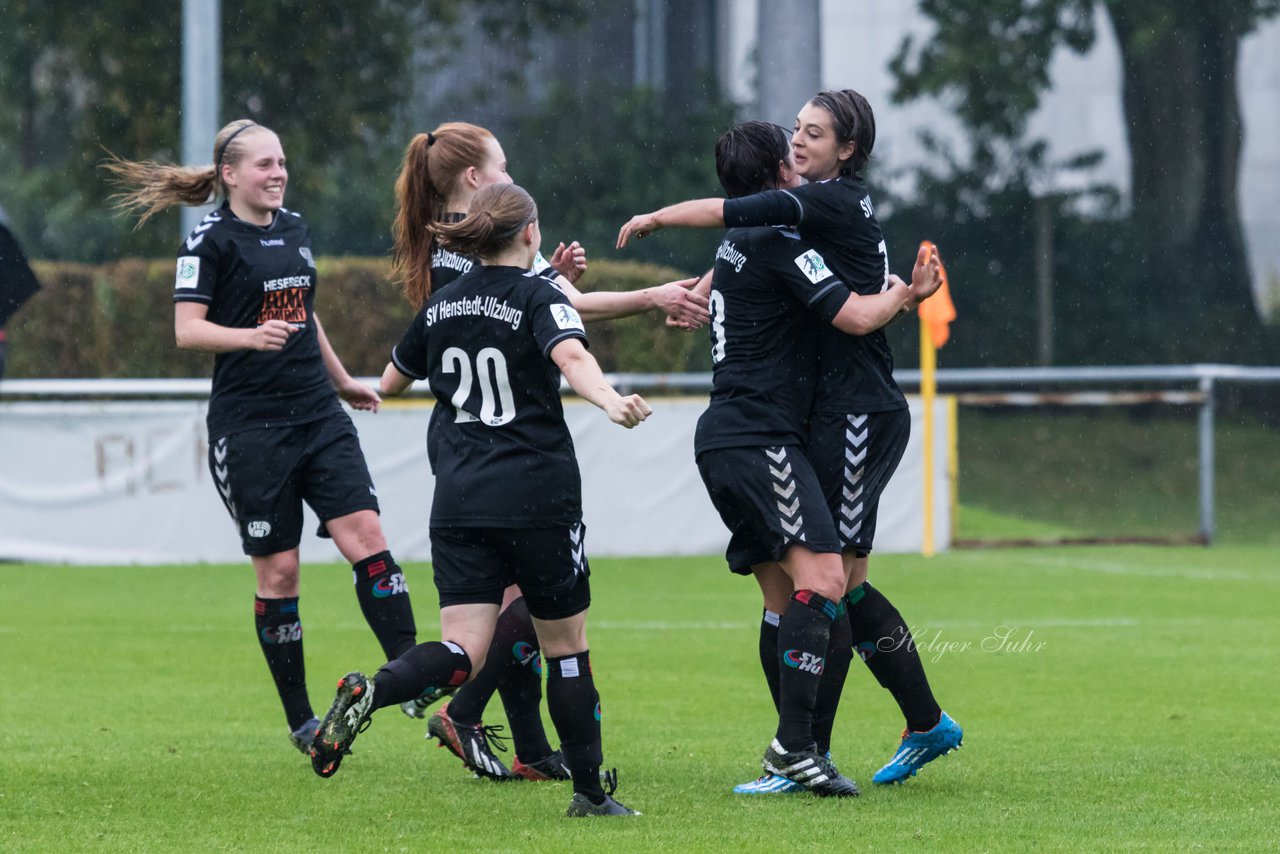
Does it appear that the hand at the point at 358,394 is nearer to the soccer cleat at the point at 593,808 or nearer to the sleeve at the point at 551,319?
the sleeve at the point at 551,319

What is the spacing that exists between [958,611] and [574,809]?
5.24 meters

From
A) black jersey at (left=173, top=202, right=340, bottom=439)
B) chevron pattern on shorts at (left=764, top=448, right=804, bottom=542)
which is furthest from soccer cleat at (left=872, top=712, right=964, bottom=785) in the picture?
black jersey at (left=173, top=202, right=340, bottom=439)

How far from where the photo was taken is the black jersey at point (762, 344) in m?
5.03

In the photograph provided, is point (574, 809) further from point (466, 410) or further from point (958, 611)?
point (958, 611)

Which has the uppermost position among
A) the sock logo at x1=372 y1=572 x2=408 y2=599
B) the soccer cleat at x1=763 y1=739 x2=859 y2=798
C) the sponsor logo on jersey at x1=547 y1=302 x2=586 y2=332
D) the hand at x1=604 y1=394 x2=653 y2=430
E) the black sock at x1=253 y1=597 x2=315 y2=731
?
the sponsor logo on jersey at x1=547 y1=302 x2=586 y2=332

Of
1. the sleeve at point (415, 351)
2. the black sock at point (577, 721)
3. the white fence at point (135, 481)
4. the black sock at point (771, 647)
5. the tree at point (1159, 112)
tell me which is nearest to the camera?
the black sock at point (577, 721)

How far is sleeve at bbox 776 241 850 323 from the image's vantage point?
491cm

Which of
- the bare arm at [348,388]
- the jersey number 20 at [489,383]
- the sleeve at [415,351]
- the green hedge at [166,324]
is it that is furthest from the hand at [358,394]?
the green hedge at [166,324]

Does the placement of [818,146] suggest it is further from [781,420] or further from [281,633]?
[281,633]

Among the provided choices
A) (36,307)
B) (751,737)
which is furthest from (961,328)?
(751,737)

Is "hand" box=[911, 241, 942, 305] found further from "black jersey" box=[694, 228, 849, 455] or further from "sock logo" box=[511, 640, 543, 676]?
"sock logo" box=[511, 640, 543, 676]

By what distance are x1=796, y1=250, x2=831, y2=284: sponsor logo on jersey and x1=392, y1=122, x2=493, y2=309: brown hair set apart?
3.59 feet

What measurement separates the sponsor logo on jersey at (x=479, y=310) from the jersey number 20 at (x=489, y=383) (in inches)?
3.2

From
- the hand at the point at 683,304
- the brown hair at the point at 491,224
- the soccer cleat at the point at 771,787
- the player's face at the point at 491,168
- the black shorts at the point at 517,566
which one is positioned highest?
the player's face at the point at 491,168
